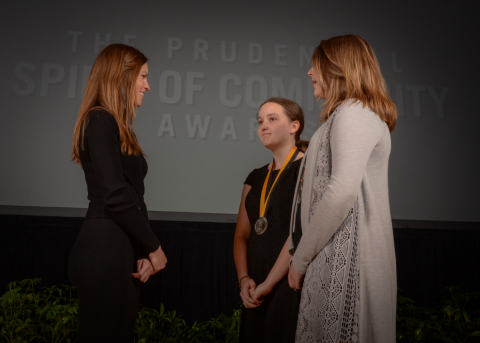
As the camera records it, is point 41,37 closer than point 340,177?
No

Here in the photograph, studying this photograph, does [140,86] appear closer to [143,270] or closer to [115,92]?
[115,92]

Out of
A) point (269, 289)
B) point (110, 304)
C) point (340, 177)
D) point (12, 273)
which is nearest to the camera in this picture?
point (340, 177)

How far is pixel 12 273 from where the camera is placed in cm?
336

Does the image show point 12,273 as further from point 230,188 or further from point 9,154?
point 230,188

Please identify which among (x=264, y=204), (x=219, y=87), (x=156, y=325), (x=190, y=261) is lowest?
(x=156, y=325)

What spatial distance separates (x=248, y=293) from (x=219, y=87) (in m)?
2.47

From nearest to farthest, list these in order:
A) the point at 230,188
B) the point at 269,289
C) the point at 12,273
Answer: the point at 269,289 < the point at 12,273 < the point at 230,188

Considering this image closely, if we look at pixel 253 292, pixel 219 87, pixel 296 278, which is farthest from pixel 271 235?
pixel 219 87

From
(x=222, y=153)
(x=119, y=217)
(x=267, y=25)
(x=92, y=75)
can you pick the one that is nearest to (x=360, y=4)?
(x=267, y=25)

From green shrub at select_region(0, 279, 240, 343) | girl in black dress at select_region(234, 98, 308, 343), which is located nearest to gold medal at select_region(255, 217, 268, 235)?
girl in black dress at select_region(234, 98, 308, 343)

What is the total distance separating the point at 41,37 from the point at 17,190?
4.65ft

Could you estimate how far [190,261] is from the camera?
11.5 feet

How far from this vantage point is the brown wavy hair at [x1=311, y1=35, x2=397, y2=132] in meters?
1.12

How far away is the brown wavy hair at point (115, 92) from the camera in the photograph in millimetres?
1261
